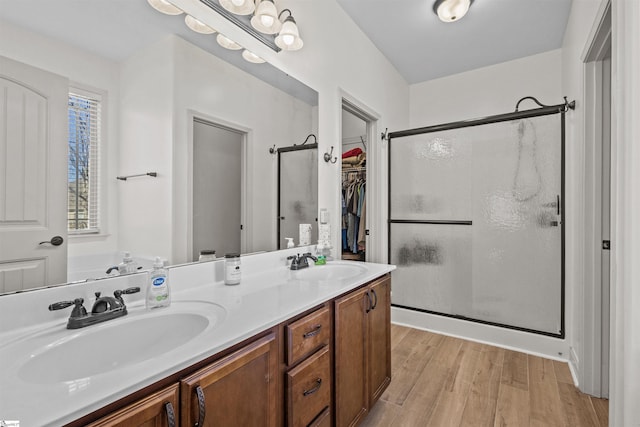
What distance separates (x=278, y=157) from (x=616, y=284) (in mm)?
1691

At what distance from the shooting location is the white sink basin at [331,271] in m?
1.73

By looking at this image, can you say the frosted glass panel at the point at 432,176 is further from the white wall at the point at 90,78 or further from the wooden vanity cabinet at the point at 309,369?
the white wall at the point at 90,78

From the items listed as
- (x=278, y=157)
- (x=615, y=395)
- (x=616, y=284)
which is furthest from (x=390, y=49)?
(x=615, y=395)

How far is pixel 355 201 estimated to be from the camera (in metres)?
3.28

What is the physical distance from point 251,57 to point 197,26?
333 mm

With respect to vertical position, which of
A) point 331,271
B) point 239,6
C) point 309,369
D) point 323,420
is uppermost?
point 239,6

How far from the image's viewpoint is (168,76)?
127 cm

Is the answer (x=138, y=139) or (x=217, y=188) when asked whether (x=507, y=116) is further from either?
(x=138, y=139)

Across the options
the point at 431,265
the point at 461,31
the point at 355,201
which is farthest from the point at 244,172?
the point at 461,31

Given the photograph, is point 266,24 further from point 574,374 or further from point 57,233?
point 574,374

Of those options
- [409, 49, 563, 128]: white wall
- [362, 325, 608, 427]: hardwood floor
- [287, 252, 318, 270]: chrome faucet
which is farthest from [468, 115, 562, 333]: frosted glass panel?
[287, 252, 318, 270]: chrome faucet

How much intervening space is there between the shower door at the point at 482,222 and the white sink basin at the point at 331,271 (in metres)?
1.35

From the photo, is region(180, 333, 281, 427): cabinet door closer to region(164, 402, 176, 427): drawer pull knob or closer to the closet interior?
region(164, 402, 176, 427): drawer pull knob

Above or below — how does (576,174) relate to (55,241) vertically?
above
